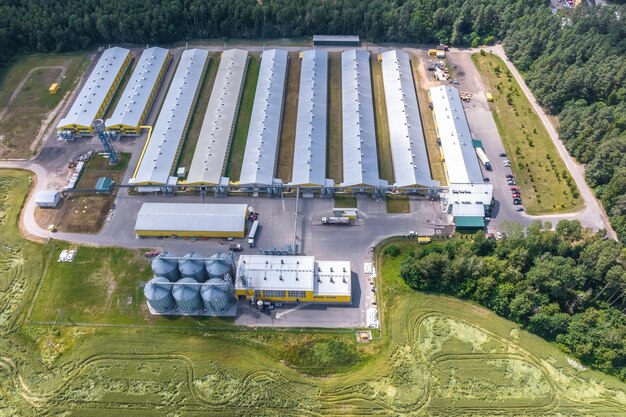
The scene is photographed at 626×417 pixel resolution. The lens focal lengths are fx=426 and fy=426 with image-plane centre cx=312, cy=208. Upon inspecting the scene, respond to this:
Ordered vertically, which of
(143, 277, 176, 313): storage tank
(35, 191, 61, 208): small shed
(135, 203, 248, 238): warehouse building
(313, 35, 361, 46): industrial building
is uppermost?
(313, 35, 361, 46): industrial building

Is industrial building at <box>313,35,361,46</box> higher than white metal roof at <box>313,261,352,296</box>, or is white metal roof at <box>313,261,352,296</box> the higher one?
industrial building at <box>313,35,361,46</box>

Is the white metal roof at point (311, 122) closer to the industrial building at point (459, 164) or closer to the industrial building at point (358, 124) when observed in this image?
the industrial building at point (358, 124)

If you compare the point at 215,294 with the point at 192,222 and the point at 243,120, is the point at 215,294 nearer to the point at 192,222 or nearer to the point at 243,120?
the point at 192,222

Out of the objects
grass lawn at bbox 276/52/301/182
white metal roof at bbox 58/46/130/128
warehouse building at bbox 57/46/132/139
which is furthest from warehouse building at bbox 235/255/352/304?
white metal roof at bbox 58/46/130/128

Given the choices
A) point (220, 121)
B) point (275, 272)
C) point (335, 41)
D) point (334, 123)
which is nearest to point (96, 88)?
point (220, 121)

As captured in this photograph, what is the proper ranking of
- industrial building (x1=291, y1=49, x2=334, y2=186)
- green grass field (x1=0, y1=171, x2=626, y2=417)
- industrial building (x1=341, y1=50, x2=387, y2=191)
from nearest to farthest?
green grass field (x1=0, y1=171, x2=626, y2=417)
industrial building (x1=341, y1=50, x2=387, y2=191)
industrial building (x1=291, y1=49, x2=334, y2=186)

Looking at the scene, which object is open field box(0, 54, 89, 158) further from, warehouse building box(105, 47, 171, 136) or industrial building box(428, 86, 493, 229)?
industrial building box(428, 86, 493, 229)

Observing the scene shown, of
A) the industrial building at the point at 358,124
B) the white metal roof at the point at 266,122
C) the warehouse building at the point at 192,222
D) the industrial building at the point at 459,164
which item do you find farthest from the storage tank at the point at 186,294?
the industrial building at the point at 459,164
